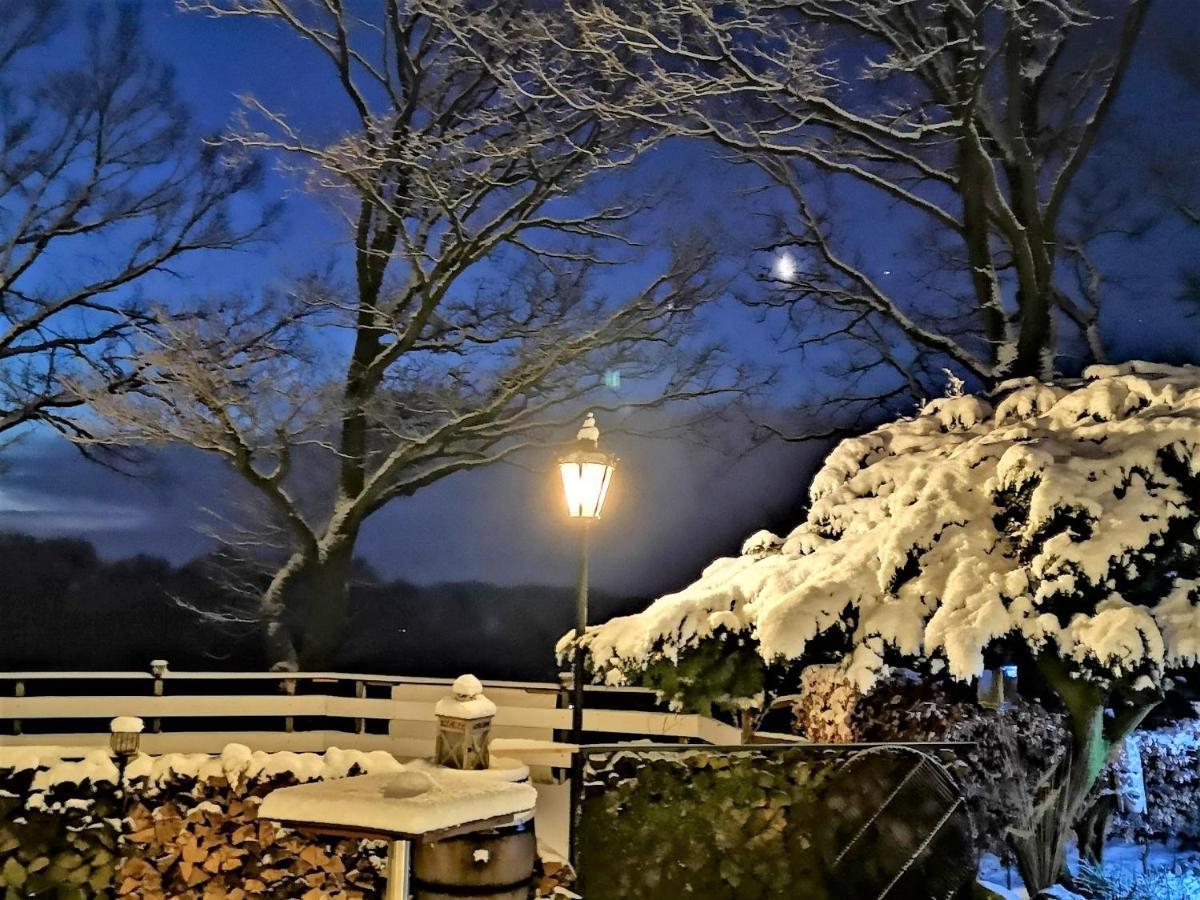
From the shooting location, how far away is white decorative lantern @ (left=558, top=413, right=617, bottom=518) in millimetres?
5863

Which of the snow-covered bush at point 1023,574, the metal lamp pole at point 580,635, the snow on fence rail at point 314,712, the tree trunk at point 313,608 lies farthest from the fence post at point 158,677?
the metal lamp pole at point 580,635

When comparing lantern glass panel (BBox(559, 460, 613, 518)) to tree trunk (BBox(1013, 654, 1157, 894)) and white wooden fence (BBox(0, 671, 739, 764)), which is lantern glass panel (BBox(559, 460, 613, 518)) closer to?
tree trunk (BBox(1013, 654, 1157, 894))

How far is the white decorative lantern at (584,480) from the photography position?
19.2 feet

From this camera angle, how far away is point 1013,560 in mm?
5734

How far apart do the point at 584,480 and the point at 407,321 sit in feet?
24.8

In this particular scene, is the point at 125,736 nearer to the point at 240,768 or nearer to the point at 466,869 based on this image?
the point at 240,768

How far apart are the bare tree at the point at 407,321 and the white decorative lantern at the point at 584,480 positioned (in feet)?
20.4

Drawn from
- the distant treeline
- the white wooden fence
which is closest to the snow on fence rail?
the white wooden fence

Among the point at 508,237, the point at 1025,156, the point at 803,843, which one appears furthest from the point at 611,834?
the point at 508,237

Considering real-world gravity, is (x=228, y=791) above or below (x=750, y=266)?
below

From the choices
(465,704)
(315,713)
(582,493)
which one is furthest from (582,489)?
(315,713)

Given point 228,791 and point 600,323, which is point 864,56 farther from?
point 228,791

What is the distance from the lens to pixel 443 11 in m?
10.8

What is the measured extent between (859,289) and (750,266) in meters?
1.56
